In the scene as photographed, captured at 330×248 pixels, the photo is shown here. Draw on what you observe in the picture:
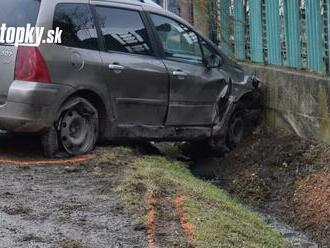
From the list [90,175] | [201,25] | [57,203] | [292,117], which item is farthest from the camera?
[201,25]

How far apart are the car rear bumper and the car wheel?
280 cm

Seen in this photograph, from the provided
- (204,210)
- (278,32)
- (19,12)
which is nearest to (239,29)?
(278,32)

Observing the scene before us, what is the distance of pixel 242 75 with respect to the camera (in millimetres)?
9227

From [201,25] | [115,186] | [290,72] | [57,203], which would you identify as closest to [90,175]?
[115,186]

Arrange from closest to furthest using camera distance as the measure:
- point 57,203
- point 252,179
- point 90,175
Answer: point 57,203
point 90,175
point 252,179

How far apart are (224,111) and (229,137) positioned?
17.3 inches

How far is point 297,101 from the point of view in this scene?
8.73 m

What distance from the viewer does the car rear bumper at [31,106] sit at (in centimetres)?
704

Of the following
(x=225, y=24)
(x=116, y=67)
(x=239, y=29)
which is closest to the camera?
(x=116, y=67)

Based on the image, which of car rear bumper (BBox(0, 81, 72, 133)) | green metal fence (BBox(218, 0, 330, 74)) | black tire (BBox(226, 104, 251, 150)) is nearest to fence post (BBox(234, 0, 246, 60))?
green metal fence (BBox(218, 0, 330, 74))

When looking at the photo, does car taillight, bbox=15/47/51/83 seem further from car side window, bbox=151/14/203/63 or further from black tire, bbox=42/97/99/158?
car side window, bbox=151/14/203/63

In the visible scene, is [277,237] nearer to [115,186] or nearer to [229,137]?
[115,186]

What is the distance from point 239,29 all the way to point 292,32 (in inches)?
70.8

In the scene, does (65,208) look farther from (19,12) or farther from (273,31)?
(273,31)
